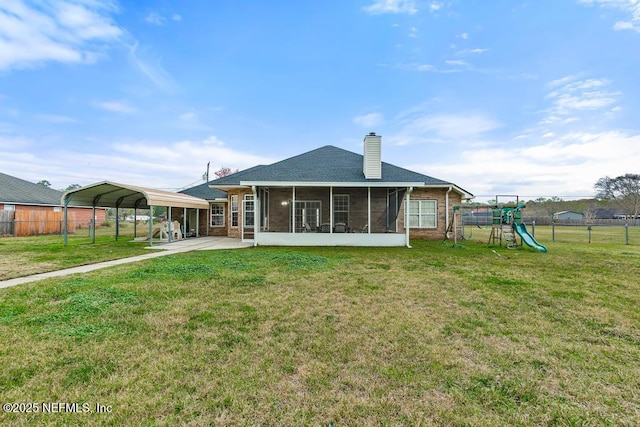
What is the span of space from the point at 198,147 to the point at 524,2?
27.8 metres

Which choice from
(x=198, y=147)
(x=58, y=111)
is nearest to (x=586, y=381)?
(x=58, y=111)

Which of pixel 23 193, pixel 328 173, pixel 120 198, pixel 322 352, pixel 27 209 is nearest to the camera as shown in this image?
pixel 322 352

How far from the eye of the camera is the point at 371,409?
2.00 m

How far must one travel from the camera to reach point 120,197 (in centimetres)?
1433

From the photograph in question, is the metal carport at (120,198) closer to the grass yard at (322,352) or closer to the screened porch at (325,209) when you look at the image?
the screened porch at (325,209)

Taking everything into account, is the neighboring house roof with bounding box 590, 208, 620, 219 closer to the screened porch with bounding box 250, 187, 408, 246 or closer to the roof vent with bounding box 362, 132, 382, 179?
the screened porch with bounding box 250, 187, 408, 246

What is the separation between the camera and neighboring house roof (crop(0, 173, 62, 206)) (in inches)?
754

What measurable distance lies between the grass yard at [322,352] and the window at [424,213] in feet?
30.0

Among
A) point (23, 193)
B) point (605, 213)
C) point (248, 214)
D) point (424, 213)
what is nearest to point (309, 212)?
point (248, 214)

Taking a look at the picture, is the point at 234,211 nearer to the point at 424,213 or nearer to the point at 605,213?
the point at 424,213

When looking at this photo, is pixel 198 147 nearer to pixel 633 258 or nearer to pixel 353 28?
pixel 353 28

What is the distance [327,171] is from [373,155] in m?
2.48

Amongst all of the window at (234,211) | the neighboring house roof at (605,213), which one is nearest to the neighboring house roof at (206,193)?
the window at (234,211)

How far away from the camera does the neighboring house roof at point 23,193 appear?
19.1 metres
